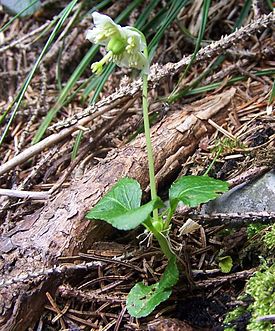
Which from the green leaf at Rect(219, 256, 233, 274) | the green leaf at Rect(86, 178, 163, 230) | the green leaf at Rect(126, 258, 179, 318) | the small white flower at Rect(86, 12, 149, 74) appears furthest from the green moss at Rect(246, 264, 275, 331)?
the small white flower at Rect(86, 12, 149, 74)

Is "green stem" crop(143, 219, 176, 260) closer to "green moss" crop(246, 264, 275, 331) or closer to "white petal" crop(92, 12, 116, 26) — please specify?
"green moss" crop(246, 264, 275, 331)

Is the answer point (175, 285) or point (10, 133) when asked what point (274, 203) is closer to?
point (175, 285)

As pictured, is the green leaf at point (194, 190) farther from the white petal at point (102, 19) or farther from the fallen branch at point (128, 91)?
the fallen branch at point (128, 91)

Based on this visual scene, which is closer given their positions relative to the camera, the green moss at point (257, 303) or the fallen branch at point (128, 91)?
the green moss at point (257, 303)

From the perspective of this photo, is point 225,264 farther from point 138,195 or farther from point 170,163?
point 170,163

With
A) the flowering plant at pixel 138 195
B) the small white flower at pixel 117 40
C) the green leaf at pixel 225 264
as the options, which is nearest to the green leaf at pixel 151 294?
the flowering plant at pixel 138 195

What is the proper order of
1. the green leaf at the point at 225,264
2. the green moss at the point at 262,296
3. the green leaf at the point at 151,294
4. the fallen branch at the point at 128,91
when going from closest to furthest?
1. the green moss at the point at 262,296
2. the green leaf at the point at 151,294
3. the green leaf at the point at 225,264
4. the fallen branch at the point at 128,91

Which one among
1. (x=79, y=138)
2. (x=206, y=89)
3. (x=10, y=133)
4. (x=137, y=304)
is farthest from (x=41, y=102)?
(x=137, y=304)
